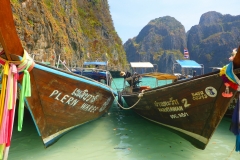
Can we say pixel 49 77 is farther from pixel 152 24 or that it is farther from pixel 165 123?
pixel 152 24

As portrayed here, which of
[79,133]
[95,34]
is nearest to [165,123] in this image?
[79,133]

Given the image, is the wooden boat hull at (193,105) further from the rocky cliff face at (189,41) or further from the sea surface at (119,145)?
the rocky cliff face at (189,41)

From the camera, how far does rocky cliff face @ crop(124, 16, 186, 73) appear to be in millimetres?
114000

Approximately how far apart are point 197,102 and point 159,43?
126023 mm

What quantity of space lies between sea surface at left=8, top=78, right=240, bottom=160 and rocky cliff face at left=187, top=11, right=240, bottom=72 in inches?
3704

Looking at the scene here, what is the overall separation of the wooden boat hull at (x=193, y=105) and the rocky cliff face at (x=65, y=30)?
451 centimetres

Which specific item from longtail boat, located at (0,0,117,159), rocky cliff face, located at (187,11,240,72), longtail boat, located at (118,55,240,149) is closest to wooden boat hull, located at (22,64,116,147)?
longtail boat, located at (0,0,117,159)

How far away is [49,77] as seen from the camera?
402 cm

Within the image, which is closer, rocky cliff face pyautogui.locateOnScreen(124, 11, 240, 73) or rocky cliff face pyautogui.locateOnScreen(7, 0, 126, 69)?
rocky cliff face pyautogui.locateOnScreen(7, 0, 126, 69)

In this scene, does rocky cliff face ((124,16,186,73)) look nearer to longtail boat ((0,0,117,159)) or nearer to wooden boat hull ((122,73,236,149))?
wooden boat hull ((122,73,236,149))

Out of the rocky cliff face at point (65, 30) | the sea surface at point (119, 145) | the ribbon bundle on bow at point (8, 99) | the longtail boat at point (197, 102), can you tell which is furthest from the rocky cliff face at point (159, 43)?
the ribbon bundle on bow at point (8, 99)

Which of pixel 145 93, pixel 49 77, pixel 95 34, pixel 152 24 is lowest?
pixel 145 93

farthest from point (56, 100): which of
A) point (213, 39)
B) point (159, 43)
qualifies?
point (159, 43)

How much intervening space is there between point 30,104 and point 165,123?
3776 millimetres
